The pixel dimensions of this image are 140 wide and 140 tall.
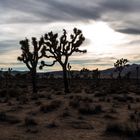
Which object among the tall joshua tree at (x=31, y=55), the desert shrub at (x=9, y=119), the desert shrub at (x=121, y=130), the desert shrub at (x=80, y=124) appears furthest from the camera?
the tall joshua tree at (x=31, y=55)

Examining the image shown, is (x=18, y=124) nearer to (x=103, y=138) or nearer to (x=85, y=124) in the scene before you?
(x=85, y=124)

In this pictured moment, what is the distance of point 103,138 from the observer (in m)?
11.5

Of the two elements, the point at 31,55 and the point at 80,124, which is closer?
the point at 80,124

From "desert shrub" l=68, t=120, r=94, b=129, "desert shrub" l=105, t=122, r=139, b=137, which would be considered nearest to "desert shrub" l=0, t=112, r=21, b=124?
"desert shrub" l=68, t=120, r=94, b=129

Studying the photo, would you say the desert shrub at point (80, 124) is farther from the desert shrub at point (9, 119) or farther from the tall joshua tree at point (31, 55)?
the tall joshua tree at point (31, 55)

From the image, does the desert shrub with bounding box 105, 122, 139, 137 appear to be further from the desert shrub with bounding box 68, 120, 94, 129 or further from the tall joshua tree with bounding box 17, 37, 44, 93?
the tall joshua tree with bounding box 17, 37, 44, 93

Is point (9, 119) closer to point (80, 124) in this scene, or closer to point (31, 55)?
point (80, 124)

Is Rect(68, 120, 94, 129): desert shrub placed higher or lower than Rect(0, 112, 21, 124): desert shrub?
lower

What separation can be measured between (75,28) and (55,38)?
2.11 metres

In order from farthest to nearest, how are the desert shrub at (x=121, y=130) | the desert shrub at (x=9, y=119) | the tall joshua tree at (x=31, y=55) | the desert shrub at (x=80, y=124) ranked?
the tall joshua tree at (x=31, y=55), the desert shrub at (x=9, y=119), the desert shrub at (x=80, y=124), the desert shrub at (x=121, y=130)

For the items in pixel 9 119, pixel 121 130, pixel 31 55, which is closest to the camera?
pixel 121 130

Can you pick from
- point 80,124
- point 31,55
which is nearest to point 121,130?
point 80,124

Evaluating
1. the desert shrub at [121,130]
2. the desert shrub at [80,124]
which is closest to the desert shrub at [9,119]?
A: the desert shrub at [80,124]

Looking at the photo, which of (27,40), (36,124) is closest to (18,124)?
(36,124)
